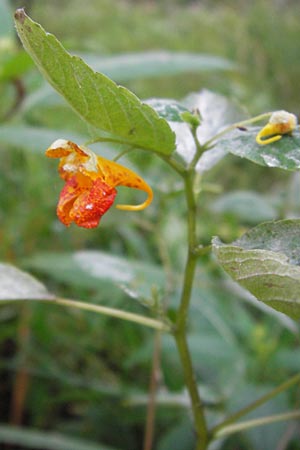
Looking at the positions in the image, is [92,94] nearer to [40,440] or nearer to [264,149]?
[264,149]

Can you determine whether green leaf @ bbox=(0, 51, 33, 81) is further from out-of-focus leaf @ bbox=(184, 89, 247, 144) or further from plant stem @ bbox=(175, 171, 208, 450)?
plant stem @ bbox=(175, 171, 208, 450)

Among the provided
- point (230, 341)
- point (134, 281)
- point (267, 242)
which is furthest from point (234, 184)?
point (267, 242)

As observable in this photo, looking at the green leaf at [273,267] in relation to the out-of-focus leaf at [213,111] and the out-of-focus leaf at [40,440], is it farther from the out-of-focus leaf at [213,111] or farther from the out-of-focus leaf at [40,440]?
the out-of-focus leaf at [40,440]

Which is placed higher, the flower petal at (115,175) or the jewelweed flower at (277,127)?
the jewelweed flower at (277,127)

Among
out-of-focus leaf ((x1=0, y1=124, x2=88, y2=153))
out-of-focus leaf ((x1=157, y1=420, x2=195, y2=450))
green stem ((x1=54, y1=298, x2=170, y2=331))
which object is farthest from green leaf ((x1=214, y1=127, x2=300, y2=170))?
out-of-focus leaf ((x1=157, y1=420, x2=195, y2=450))

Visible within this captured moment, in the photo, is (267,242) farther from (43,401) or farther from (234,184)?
(234,184)

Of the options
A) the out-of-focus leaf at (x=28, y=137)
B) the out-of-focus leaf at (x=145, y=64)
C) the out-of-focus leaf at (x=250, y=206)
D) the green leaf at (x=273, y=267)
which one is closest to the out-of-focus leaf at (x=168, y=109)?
the green leaf at (x=273, y=267)

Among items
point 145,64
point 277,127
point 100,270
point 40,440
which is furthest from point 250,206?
point 277,127
